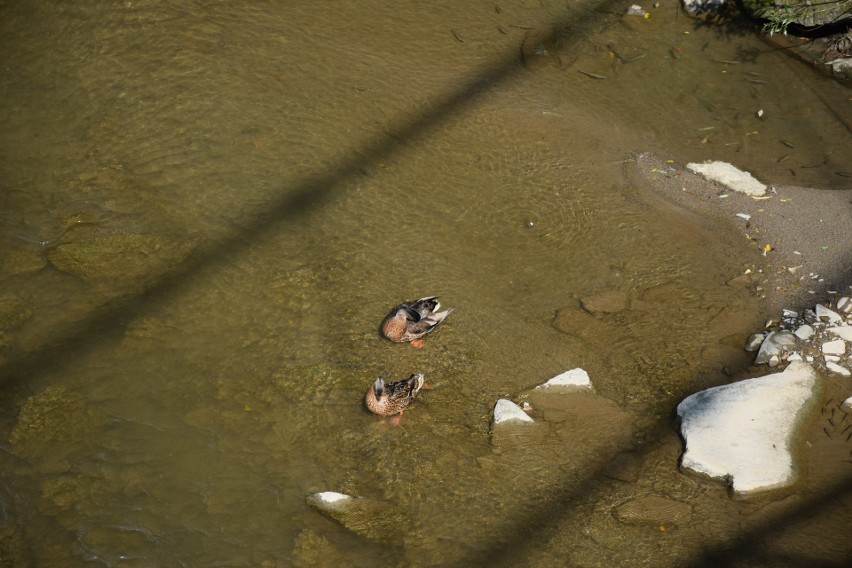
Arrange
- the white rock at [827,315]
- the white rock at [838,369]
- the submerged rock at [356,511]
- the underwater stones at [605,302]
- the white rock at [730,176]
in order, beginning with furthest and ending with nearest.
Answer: the white rock at [730,176], the underwater stones at [605,302], the white rock at [827,315], the white rock at [838,369], the submerged rock at [356,511]

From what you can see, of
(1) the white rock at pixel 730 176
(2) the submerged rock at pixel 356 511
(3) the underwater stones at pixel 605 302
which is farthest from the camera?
(1) the white rock at pixel 730 176

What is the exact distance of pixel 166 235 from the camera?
205 inches

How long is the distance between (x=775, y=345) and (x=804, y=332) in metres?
0.22

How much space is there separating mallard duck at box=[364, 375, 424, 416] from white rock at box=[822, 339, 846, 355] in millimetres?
2387

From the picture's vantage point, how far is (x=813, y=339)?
4.67 metres

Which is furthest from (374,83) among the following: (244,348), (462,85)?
(244,348)

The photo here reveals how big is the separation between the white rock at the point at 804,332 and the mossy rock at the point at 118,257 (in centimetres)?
380

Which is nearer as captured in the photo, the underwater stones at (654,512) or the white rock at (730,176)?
the underwater stones at (654,512)

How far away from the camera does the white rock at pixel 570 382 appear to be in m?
4.51

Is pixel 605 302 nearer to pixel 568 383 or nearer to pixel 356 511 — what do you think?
pixel 568 383

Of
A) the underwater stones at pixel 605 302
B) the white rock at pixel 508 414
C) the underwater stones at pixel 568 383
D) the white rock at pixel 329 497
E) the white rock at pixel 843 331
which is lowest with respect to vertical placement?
the white rock at pixel 329 497

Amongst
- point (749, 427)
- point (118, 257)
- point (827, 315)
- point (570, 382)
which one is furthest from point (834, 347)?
point (118, 257)

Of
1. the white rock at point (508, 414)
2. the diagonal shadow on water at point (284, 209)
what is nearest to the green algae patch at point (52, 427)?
the diagonal shadow on water at point (284, 209)

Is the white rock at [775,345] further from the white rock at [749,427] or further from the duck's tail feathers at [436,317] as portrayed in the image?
the duck's tail feathers at [436,317]
